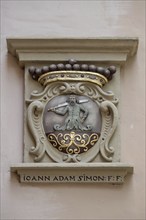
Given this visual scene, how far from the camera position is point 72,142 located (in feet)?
12.3

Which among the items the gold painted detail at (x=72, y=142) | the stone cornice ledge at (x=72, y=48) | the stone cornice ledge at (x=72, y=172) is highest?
the stone cornice ledge at (x=72, y=48)

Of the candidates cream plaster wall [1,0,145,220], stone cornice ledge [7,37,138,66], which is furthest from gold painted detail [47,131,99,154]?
stone cornice ledge [7,37,138,66]

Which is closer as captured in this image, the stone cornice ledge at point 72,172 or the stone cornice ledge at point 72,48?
→ the stone cornice ledge at point 72,172

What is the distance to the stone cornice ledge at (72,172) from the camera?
3703mm

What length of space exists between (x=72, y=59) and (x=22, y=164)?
1.50 ft

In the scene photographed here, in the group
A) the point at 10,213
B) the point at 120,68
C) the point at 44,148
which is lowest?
the point at 10,213

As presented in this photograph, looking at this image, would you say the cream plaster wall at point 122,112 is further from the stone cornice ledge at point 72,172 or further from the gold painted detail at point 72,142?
the gold painted detail at point 72,142

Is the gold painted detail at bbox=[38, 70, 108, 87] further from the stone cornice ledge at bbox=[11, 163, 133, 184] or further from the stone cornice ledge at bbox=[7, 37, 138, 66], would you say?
the stone cornice ledge at bbox=[11, 163, 133, 184]

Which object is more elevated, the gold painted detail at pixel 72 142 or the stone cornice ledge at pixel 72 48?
the stone cornice ledge at pixel 72 48

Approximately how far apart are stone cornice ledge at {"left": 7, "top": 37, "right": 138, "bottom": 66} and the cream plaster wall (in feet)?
0.19

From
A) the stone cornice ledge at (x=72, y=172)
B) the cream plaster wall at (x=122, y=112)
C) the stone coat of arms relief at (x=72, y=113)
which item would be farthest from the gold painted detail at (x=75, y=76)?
the stone cornice ledge at (x=72, y=172)
